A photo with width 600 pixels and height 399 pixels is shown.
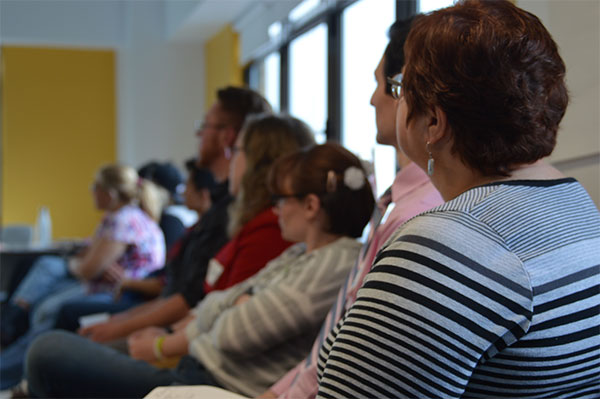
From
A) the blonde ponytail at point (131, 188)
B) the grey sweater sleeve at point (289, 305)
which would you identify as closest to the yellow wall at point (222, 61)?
the blonde ponytail at point (131, 188)

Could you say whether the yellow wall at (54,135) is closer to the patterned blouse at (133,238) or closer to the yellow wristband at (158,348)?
the patterned blouse at (133,238)

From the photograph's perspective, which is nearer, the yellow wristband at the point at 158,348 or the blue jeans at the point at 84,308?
the yellow wristband at the point at 158,348

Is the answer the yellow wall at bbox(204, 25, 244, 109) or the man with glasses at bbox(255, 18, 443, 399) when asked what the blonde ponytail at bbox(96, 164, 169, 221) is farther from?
the man with glasses at bbox(255, 18, 443, 399)

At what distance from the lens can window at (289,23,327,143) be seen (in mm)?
4789

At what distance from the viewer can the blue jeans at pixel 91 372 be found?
1.87 m

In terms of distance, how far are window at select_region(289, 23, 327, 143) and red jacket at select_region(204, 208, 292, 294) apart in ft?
7.95

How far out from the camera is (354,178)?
1867 mm

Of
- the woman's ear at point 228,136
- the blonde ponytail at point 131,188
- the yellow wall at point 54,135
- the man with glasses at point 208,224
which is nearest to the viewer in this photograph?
the man with glasses at point 208,224

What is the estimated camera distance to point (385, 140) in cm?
151

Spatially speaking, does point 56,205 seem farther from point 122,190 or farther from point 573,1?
point 573,1

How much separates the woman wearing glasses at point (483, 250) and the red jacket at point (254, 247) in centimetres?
131

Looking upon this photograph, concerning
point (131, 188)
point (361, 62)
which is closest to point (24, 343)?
point (131, 188)

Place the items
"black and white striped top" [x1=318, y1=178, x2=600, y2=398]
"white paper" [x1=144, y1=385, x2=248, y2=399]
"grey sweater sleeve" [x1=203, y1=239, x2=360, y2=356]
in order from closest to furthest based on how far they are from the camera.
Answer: "black and white striped top" [x1=318, y1=178, x2=600, y2=398], "white paper" [x1=144, y1=385, x2=248, y2=399], "grey sweater sleeve" [x1=203, y1=239, x2=360, y2=356]

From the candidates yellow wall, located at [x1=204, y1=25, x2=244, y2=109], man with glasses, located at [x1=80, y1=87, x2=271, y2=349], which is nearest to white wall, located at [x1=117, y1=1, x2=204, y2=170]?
yellow wall, located at [x1=204, y1=25, x2=244, y2=109]
